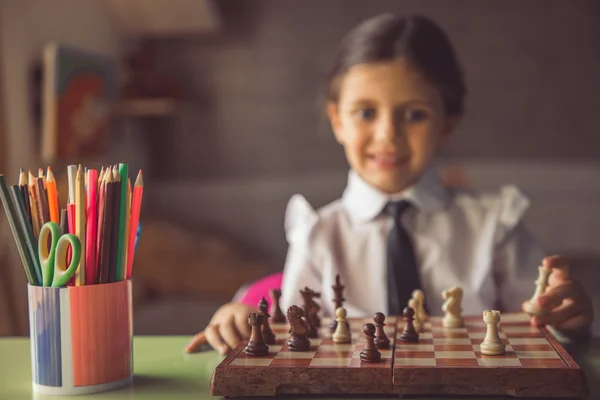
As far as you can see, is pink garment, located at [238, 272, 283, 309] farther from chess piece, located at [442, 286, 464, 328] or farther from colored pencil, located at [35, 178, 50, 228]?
colored pencil, located at [35, 178, 50, 228]

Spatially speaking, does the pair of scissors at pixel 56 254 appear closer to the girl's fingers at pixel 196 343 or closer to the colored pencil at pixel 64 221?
the colored pencil at pixel 64 221

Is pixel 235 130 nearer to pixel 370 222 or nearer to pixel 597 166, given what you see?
pixel 597 166

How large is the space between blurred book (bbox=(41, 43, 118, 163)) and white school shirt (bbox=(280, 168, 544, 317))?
Result: 163cm

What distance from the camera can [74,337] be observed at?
70 cm

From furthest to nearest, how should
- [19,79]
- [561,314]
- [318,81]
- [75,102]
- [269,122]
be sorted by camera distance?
[269,122] → [318,81] → [75,102] → [19,79] → [561,314]

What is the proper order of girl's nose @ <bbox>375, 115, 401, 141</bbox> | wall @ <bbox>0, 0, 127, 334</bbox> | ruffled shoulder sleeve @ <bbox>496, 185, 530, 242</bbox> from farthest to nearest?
wall @ <bbox>0, 0, 127, 334</bbox>, ruffled shoulder sleeve @ <bbox>496, 185, 530, 242</bbox>, girl's nose @ <bbox>375, 115, 401, 141</bbox>

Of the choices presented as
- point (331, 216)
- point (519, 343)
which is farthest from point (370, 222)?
point (519, 343)

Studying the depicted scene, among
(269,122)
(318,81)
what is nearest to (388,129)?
(318,81)

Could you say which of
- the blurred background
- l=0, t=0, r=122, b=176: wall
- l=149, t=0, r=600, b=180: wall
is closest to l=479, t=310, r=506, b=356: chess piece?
l=0, t=0, r=122, b=176: wall

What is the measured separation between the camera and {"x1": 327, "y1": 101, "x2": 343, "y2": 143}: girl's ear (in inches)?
52.4

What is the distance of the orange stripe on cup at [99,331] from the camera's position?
696 mm

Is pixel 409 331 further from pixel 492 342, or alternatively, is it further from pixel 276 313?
pixel 276 313

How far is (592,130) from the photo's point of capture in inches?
147

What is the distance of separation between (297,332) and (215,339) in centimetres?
18
